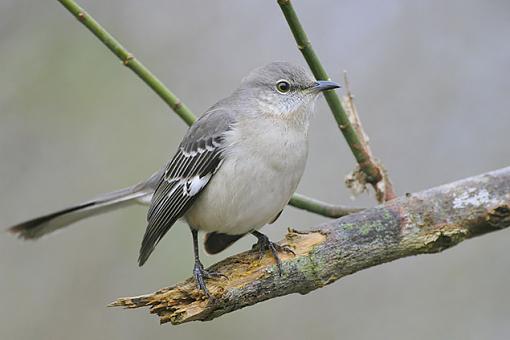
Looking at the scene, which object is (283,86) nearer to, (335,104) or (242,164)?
(335,104)

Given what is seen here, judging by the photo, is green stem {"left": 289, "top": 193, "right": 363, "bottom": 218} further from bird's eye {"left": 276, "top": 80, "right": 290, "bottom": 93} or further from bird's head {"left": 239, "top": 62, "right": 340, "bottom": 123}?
bird's eye {"left": 276, "top": 80, "right": 290, "bottom": 93}

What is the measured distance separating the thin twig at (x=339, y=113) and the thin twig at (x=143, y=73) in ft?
1.12

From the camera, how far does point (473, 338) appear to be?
6137 mm

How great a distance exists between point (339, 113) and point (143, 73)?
126cm

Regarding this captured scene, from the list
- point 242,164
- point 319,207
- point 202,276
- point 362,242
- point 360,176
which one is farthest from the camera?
point 360,176

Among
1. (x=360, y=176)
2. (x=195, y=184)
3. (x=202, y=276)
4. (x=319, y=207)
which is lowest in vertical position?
(x=202, y=276)

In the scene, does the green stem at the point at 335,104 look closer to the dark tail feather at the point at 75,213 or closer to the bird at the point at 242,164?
the bird at the point at 242,164

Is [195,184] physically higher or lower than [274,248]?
higher

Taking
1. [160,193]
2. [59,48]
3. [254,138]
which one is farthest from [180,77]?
[254,138]

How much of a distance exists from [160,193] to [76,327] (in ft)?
7.27

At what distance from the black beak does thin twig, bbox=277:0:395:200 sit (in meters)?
0.03

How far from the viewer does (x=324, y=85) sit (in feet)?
13.7

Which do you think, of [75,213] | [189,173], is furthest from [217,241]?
[75,213]

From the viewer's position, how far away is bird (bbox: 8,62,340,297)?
402cm
